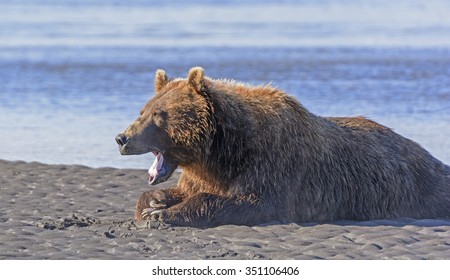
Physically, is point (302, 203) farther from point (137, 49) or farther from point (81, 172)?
point (137, 49)

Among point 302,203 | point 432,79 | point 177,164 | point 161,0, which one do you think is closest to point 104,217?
point 177,164

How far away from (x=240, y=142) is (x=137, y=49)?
17744 millimetres

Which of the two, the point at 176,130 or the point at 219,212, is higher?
the point at 176,130

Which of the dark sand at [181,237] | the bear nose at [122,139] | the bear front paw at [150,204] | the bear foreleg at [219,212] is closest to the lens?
the dark sand at [181,237]

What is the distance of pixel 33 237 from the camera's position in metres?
7.89

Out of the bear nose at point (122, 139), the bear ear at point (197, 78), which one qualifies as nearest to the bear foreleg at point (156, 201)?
the bear nose at point (122, 139)

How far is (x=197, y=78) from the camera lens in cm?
830

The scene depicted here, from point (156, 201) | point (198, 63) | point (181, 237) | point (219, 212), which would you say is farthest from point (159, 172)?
point (198, 63)

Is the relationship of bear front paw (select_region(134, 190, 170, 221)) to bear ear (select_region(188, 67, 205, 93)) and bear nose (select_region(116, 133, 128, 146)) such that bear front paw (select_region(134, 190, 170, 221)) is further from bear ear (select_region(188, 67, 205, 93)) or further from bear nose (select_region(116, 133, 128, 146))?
bear ear (select_region(188, 67, 205, 93))

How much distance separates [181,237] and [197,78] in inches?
49.5

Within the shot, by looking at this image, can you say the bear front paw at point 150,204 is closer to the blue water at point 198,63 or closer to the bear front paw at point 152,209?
the bear front paw at point 152,209

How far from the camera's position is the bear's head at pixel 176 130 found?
27.0 feet

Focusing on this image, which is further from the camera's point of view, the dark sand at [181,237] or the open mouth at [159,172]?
the open mouth at [159,172]

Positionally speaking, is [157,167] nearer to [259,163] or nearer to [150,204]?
[150,204]
